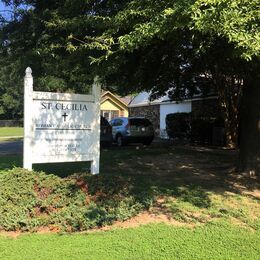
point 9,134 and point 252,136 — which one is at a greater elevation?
point 252,136

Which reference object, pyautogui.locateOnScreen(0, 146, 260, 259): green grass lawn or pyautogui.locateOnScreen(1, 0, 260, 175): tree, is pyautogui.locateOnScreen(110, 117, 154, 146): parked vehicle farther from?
pyautogui.locateOnScreen(0, 146, 260, 259): green grass lawn

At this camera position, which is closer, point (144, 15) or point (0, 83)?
point (144, 15)

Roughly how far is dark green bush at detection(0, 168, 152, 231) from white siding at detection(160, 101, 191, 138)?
21.3 meters

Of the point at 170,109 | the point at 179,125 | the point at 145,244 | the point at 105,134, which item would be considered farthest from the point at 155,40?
the point at 170,109

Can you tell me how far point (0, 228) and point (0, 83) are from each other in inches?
2979

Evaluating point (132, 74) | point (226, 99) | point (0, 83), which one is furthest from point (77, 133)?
point (0, 83)

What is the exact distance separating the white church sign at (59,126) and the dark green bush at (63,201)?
0.88m

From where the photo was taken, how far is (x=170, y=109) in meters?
32.8

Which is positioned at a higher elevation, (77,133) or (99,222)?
(77,133)

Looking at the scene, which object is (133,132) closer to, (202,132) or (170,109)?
(202,132)

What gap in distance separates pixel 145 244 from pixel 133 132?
60.5 feet

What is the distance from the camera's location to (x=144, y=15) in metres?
7.02

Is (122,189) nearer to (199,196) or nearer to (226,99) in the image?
(199,196)

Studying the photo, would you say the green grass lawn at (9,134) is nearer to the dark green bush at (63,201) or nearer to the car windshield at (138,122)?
the car windshield at (138,122)
